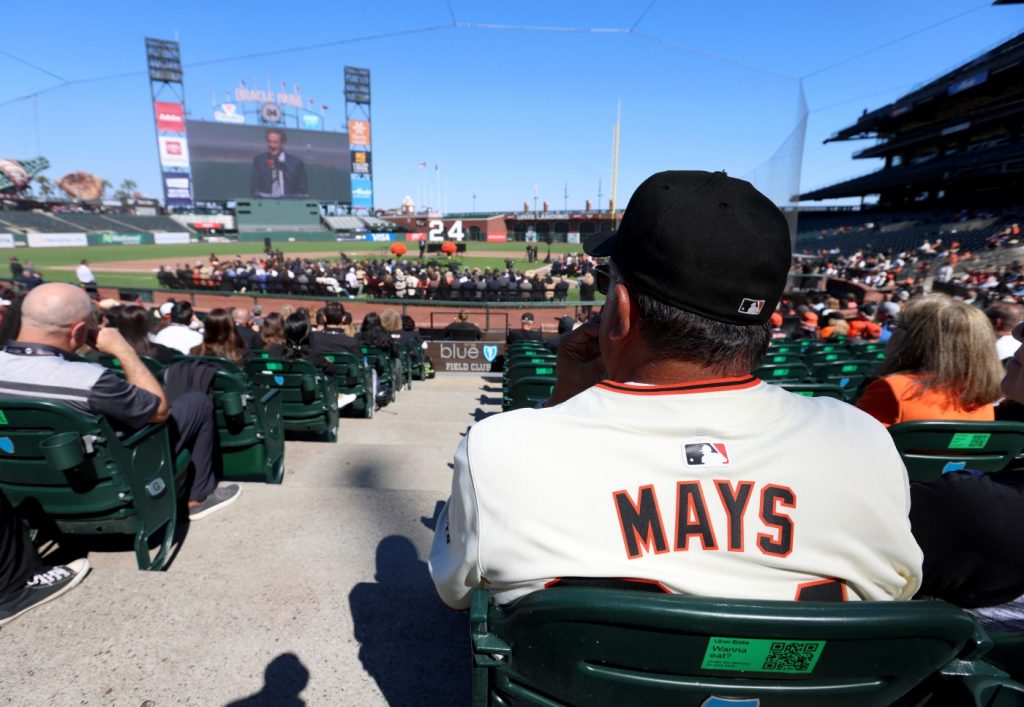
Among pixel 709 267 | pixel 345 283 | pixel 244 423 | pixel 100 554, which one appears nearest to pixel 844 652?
pixel 709 267

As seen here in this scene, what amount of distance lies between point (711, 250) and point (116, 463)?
2836 millimetres

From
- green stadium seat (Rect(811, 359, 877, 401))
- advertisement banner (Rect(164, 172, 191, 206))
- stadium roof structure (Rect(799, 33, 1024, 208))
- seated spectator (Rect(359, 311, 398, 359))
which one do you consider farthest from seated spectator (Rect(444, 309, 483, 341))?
advertisement banner (Rect(164, 172, 191, 206))

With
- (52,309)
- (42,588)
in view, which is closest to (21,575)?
(42,588)

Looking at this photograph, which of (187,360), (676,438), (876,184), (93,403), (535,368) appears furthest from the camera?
(876,184)

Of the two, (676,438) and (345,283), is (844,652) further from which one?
(345,283)

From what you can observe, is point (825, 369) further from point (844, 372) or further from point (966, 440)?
point (966, 440)

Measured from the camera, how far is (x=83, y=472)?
249 cm

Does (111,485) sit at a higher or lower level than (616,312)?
lower

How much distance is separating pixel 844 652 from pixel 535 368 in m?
3.92

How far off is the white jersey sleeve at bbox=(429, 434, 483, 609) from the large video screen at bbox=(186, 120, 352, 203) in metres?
80.5

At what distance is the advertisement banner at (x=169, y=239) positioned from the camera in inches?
2290

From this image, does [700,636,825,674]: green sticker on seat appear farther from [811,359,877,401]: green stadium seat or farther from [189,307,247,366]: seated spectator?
[811,359,877,401]: green stadium seat

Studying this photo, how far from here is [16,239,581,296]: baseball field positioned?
29734 millimetres

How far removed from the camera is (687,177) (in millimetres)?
1240
